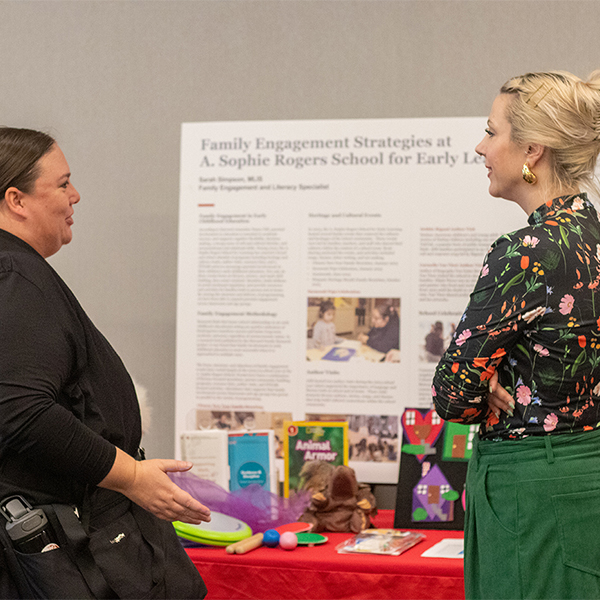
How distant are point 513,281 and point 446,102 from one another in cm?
182

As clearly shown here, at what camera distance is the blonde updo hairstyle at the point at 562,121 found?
1.31m

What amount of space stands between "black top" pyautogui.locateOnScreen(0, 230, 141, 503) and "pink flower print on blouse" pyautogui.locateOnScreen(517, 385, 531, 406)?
31.4 inches

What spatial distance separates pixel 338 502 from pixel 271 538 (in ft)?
1.03

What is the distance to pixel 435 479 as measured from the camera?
7.39 ft

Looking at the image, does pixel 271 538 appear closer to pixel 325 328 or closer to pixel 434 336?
pixel 325 328

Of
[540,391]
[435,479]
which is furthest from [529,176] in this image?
[435,479]

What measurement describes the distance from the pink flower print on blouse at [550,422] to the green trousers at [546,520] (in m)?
0.02

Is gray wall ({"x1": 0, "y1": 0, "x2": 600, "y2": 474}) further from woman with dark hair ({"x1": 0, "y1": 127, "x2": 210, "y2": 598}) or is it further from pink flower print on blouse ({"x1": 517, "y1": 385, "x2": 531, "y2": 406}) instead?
pink flower print on blouse ({"x1": 517, "y1": 385, "x2": 531, "y2": 406})

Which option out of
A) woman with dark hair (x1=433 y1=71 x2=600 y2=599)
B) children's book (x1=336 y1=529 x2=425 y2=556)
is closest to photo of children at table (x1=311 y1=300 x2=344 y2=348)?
children's book (x1=336 y1=529 x2=425 y2=556)

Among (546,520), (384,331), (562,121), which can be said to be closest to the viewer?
(546,520)

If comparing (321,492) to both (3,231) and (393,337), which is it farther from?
(3,231)

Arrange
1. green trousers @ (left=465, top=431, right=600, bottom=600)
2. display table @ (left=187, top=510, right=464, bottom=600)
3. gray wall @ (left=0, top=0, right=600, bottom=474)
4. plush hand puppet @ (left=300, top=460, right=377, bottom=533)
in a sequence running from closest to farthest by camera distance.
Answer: green trousers @ (left=465, top=431, right=600, bottom=600) < display table @ (left=187, top=510, right=464, bottom=600) < plush hand puppet @ (left=300, top=460, right=377, bottom=533) < gray wall @ (left=0, top=0, right=600, bottom=474)

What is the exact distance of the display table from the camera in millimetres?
1848

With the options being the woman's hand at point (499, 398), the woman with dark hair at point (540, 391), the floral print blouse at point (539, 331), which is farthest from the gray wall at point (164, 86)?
the woman's hand at point (499, 398)
